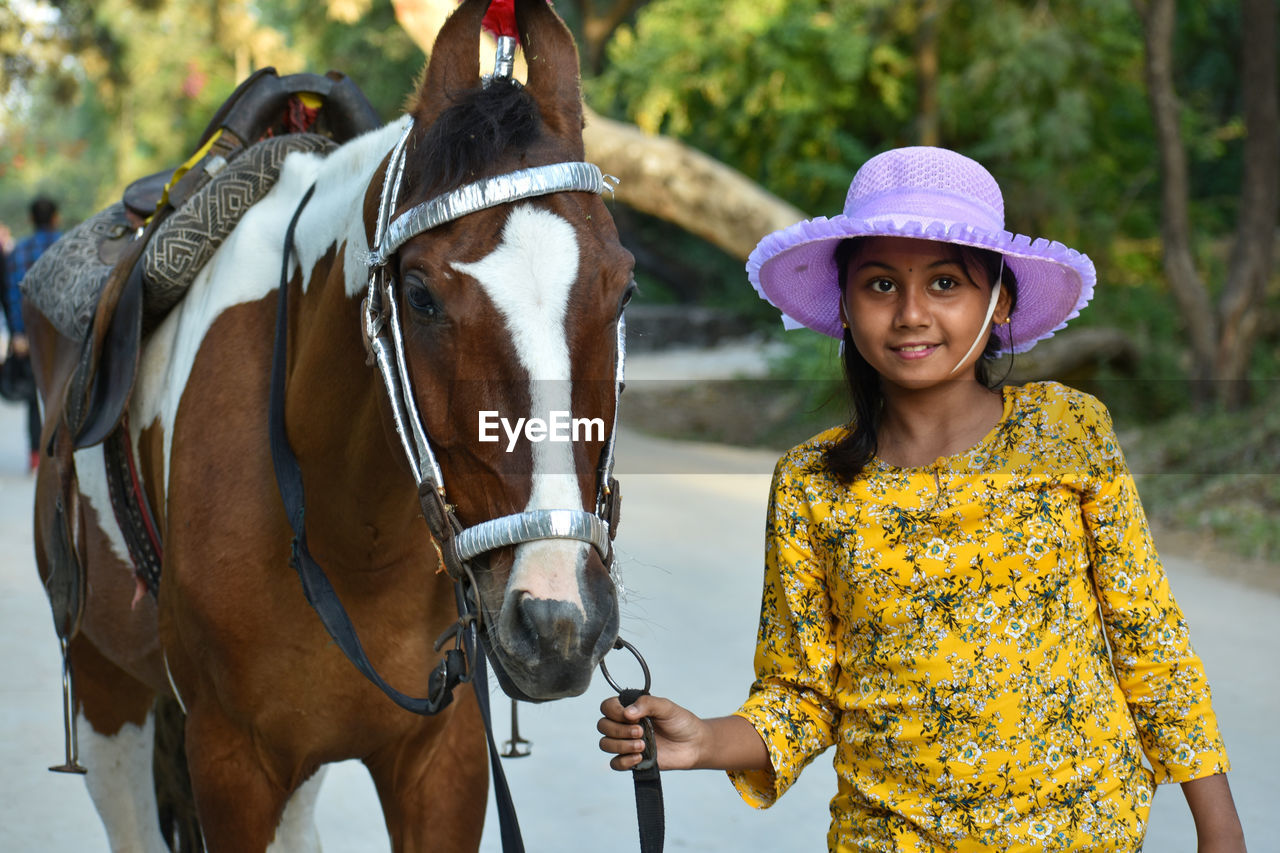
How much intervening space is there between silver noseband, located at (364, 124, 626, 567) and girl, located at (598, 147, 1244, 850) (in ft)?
0.90

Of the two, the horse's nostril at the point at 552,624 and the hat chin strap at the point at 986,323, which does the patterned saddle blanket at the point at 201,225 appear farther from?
the hat chin strap at the point at 986,323

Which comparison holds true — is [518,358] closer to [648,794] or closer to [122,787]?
[648,794]

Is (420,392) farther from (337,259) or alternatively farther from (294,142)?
(294,142)

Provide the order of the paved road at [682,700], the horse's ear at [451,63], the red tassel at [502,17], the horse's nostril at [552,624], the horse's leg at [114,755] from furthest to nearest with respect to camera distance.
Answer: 1. the paved road at [682,700]
2. the horse's leg at [114,755]
3. the red tassel at [502,17]
4. the horse's ear at [451,63]
5. the horse's nostril at [552,624]

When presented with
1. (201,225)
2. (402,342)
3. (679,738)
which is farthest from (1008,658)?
(201,225)

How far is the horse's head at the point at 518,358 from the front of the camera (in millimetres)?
1440

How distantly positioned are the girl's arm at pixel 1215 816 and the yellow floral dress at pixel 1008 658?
3 cm

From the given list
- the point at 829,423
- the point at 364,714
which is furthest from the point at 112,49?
the point at 364,714

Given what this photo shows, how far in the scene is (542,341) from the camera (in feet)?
4.90

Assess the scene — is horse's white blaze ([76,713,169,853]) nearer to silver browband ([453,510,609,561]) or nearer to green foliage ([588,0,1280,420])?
silver browband ([453,510,609,561])

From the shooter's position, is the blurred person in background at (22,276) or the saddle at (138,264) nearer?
the saddle at (138,264)

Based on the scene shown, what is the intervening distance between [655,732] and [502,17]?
1.11 meters

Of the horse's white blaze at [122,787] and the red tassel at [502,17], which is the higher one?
the red tassel at [502,17]

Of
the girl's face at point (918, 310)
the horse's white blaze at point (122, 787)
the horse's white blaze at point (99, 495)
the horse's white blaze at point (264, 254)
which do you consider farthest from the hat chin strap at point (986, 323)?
the horse's white blaze at point (122, 787)
